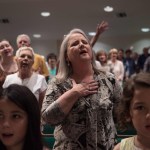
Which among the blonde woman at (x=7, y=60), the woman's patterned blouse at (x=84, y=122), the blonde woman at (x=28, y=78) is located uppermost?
the blonde woman at (x=7, y=60)

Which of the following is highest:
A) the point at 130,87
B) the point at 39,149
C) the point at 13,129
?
the point at 130,87

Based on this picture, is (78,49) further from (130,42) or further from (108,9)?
(130,42)

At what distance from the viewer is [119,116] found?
1649mm

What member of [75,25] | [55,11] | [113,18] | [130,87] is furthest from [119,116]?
[75,25]

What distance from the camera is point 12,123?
147cm

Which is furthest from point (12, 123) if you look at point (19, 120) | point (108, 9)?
point (108, 9)

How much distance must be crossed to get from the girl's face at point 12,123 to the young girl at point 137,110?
0.46 metres

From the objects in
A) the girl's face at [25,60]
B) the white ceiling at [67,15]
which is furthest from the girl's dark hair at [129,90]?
the white ceiling at [67,15]

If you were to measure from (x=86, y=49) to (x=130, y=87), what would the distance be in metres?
0.56

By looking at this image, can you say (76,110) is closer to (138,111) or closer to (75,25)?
(138,111)

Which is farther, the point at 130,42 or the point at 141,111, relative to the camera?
the point at 130,42

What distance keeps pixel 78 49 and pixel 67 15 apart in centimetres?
899

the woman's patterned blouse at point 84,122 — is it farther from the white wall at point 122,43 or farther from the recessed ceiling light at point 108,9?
the white wall at point 122,43

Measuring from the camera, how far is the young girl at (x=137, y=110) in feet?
4.66
